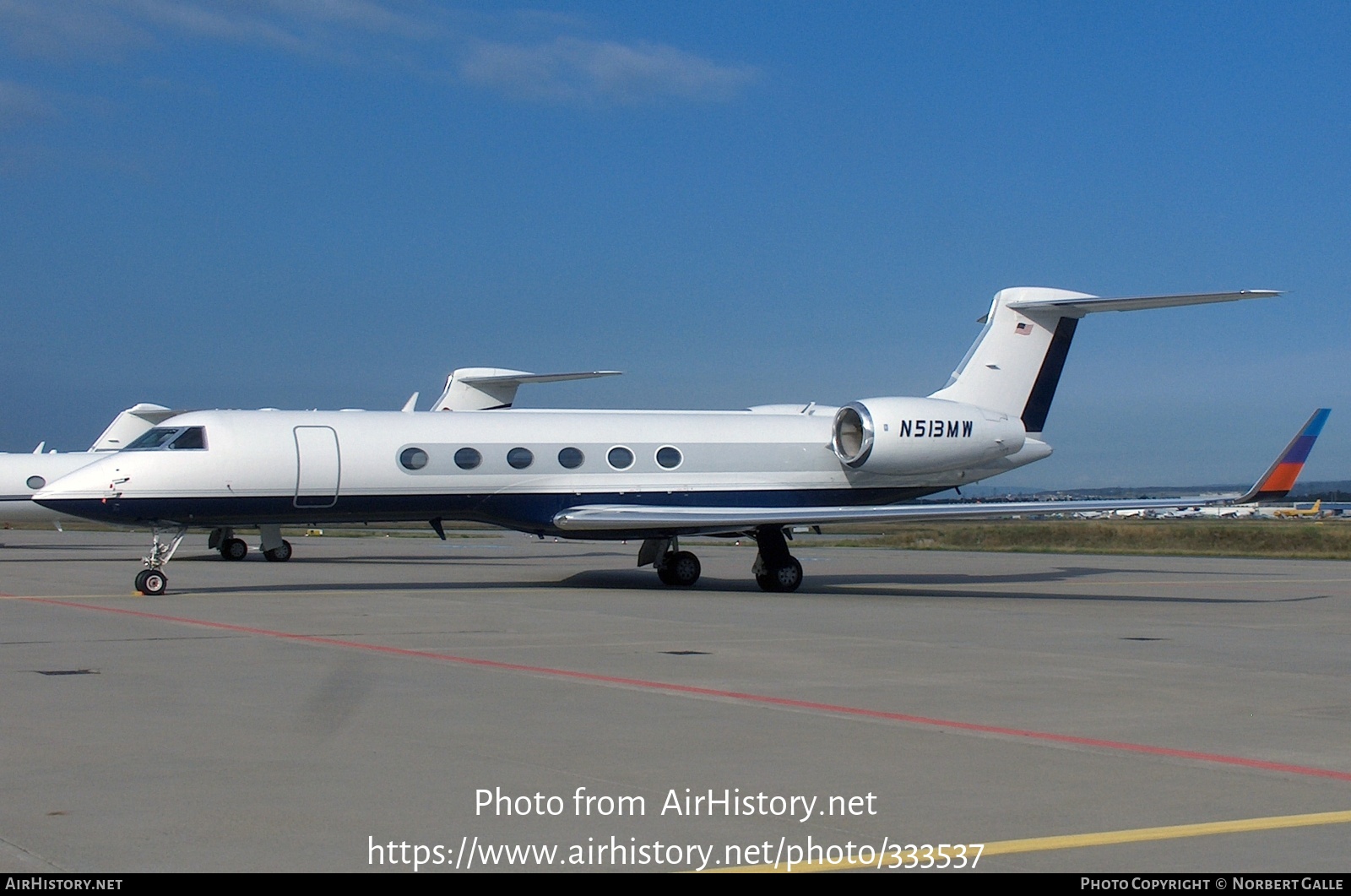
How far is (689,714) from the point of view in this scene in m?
9.09

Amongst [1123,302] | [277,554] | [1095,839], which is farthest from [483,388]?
[1095,839]

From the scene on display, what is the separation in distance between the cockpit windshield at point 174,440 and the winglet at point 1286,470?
47.6ft

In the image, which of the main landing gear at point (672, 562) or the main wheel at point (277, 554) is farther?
the main wheel at point (277, 554)

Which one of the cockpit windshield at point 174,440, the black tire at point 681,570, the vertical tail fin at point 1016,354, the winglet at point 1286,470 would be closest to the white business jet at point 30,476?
the cockpit windshield at point 174,440

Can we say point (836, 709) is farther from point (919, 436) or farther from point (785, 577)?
point (919, 436)

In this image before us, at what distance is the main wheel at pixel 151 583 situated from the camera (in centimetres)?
1905

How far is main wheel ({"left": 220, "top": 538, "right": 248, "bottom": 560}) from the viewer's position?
1232 inches

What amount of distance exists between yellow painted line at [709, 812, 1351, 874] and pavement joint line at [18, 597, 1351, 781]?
3.89 ft

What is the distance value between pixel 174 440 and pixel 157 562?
175 cm

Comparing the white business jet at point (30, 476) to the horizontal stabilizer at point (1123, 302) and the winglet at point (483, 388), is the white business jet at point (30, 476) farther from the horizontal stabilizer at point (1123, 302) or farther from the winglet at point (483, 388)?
the horizontal stabilizer at point (1123, 302)

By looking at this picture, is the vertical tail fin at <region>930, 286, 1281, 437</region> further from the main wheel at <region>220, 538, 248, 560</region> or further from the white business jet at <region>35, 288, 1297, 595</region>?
the main wheel at <region>220, 538, 248, 560</region>

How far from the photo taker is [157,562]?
19.4 meters

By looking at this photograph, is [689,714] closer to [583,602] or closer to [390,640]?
[390,640]

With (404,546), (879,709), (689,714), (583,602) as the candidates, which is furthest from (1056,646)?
(404,546)
